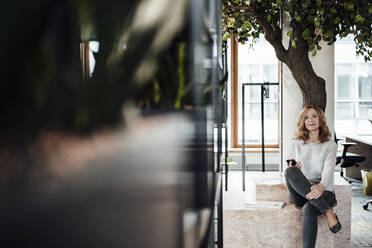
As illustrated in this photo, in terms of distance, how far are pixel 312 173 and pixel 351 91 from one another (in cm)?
374

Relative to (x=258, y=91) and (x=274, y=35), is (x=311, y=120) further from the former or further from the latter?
(x=258, y=91)

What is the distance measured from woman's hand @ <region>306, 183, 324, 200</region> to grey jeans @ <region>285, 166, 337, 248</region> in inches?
0.9

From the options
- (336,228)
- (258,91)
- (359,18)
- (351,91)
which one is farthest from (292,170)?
(351,91)

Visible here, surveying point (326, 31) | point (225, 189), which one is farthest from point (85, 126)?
point (225, 189)

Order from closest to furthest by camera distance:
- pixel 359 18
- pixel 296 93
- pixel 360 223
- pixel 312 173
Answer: pixel 359 18
pixel 312 173
pixel 296 93
pixel 360 223

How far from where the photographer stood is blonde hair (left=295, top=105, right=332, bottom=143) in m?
2.67

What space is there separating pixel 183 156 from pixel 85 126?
6cm

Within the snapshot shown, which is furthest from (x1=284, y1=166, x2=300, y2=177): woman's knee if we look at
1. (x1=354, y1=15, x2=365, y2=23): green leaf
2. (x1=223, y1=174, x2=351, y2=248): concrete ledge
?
(x1=354, y1=15, x2=365, y2=23): green leaf

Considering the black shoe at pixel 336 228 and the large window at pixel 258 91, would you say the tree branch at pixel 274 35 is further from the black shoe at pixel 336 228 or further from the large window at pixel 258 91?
the large window at pixel 258 91

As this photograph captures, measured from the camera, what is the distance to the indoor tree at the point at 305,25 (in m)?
2.42

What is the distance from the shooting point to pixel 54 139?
4 cm

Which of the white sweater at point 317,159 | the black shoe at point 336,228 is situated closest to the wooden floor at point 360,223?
the black shoe at point 336,228

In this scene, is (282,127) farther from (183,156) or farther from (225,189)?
(183,156)

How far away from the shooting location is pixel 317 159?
2684 mm
